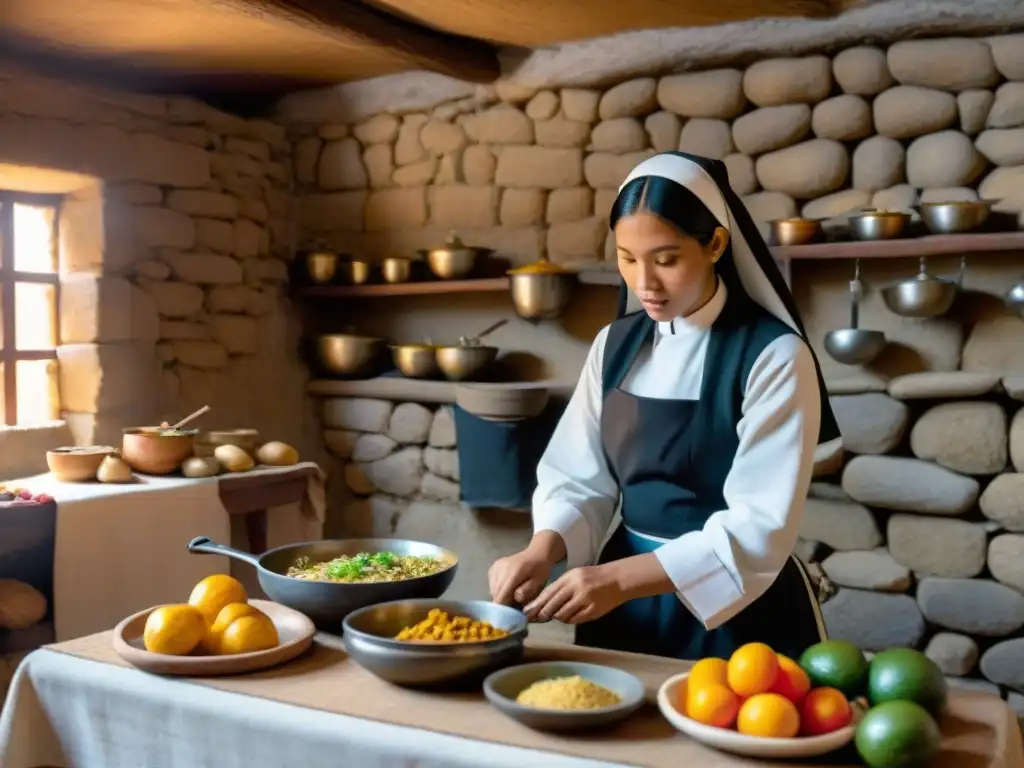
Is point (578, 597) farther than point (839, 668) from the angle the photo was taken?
Yes

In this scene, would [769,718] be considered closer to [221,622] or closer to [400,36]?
[221,622]

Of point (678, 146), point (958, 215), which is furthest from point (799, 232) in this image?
point (678, 146)

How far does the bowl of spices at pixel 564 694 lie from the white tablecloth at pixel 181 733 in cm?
6

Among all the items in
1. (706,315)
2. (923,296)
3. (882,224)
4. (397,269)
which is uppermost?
(882,224)

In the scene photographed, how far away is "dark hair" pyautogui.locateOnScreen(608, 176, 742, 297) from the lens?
181 centimetres

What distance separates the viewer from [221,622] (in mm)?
1671

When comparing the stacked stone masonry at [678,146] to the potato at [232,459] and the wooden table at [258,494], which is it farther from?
the potato at [232,459]

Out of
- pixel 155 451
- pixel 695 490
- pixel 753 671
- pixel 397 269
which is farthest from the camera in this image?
pixel 397 269

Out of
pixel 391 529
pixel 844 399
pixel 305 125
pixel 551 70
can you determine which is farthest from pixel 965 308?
pixel 305 125

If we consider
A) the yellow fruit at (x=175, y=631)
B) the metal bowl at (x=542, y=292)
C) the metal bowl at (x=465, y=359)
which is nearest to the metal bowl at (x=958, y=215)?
the metal bowl at (x=542, y=292)

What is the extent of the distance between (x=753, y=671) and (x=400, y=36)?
3104mm

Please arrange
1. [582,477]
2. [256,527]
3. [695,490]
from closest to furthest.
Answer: [695,490], [582,477], [256,527]

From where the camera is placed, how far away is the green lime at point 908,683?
140cm

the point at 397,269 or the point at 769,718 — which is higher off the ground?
the point at 397,269
